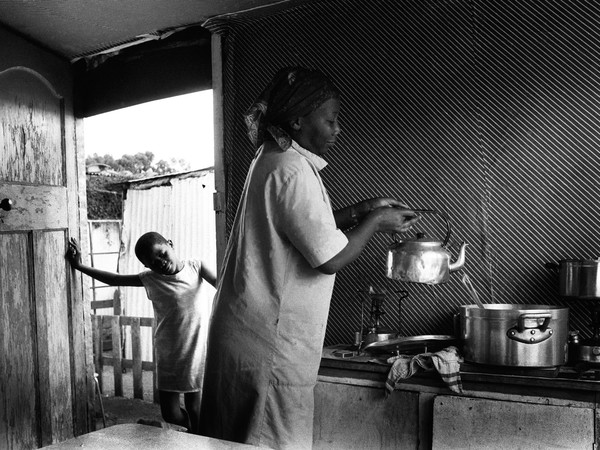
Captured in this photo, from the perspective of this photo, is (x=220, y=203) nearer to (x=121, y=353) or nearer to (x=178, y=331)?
(x=178, y=331)

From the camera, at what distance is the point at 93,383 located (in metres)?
4.13

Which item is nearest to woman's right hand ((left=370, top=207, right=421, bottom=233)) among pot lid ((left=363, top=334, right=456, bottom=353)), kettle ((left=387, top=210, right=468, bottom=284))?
kettle ((left=387, top=210, right=468, bottom=284))

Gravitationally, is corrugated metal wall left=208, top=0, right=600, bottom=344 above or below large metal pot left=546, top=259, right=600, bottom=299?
above

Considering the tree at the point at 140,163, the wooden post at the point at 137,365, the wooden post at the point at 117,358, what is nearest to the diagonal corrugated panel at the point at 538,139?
the wooden post at the point at 137,365

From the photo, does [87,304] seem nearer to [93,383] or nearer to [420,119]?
[93,383]

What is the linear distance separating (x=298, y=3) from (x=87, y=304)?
2488 millimetres

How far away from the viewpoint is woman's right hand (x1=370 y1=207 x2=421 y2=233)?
86.8 inches

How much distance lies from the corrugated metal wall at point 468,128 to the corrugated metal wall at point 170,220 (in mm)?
4625

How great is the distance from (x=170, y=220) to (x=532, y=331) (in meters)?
6.69

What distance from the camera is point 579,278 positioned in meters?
2.49

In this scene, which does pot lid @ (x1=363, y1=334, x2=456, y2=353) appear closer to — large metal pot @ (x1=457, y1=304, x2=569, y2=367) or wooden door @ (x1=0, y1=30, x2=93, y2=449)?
large metal pot @ (x1=457, y1=304, x2=569, y2=367)

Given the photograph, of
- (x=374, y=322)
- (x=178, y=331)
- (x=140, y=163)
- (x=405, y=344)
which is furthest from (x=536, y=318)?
(x=140, y=163)

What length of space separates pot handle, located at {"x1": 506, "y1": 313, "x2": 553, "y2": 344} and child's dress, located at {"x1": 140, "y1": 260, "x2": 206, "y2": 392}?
2578mm

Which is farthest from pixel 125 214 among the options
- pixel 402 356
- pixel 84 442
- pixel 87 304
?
pixel 84 442
